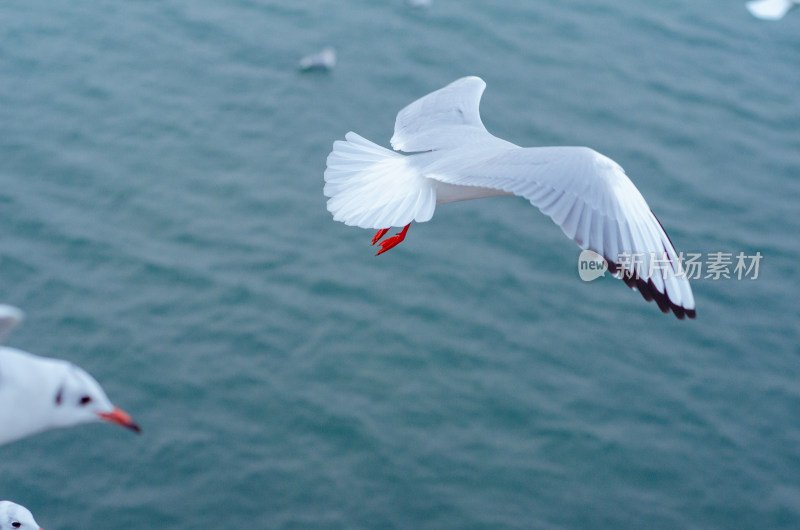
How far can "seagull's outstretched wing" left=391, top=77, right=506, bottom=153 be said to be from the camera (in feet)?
12.4

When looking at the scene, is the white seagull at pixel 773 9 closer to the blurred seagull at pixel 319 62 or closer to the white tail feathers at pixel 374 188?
the blurred seagull at pixel 319 62

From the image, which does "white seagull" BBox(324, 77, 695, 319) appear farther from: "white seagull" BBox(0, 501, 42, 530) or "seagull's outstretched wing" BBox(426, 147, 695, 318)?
"white seagull" BBox(0, 501, 42, 530)

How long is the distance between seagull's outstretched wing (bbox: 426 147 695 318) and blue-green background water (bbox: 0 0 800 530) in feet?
9.59

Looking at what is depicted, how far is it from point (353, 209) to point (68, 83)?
6.04 meters

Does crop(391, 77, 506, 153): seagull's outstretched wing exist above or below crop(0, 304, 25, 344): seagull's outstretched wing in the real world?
above

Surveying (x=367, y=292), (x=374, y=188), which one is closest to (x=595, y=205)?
(x=374, y=188)

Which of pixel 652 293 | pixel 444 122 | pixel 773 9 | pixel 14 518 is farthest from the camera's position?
pixel 773 9

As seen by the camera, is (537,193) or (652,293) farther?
(537,193)

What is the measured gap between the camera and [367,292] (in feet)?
21.9

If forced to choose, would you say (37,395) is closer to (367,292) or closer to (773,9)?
(367,292)

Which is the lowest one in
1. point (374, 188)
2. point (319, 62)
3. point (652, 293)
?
point (652, 293)

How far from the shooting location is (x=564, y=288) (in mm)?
6820

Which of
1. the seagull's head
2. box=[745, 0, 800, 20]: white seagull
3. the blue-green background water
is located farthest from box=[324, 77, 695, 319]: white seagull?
box=[745, 0, 800, 20]: white seagull

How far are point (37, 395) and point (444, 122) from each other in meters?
2.33
